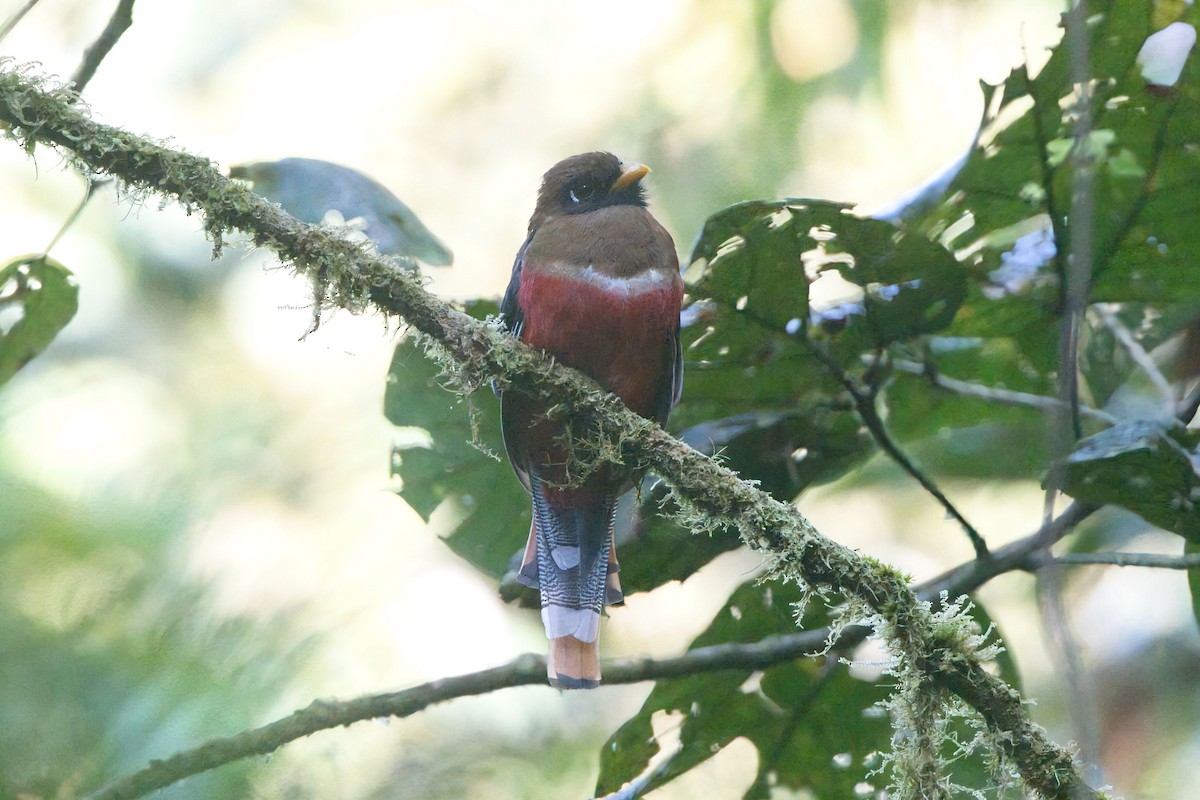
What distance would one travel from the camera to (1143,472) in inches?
66.4

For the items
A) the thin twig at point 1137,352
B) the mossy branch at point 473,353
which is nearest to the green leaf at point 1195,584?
the thin twig at point 1137,352

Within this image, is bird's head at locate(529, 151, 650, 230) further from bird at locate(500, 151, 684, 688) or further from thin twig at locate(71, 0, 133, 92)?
thin twig at locate(71, 0, 133, 92)

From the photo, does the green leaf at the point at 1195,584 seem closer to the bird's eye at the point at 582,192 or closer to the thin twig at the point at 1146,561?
the thin twig at the point at 1146,561

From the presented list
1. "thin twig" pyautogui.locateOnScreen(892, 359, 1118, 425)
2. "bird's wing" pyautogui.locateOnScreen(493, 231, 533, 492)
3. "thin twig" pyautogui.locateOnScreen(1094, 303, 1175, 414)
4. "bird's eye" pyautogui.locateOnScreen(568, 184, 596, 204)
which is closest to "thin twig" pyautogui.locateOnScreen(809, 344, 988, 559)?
"thin twig" pyautogui.locateOnScreen(892, 359, 1118, 425)

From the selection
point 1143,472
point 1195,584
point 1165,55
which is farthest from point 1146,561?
point 1165,55

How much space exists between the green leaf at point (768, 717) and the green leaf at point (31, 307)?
133 cm

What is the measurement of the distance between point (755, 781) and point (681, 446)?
2.42 ft

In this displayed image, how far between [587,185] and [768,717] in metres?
1.28

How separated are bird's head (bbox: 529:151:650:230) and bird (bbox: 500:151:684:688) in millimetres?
76

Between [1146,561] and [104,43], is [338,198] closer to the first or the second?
[104,43]

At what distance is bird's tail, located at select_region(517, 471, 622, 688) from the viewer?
7.01 feet

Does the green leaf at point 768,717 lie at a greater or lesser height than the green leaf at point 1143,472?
lesser

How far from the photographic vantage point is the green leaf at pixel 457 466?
2174mm

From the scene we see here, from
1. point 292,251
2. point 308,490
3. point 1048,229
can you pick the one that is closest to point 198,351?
point 308,490
